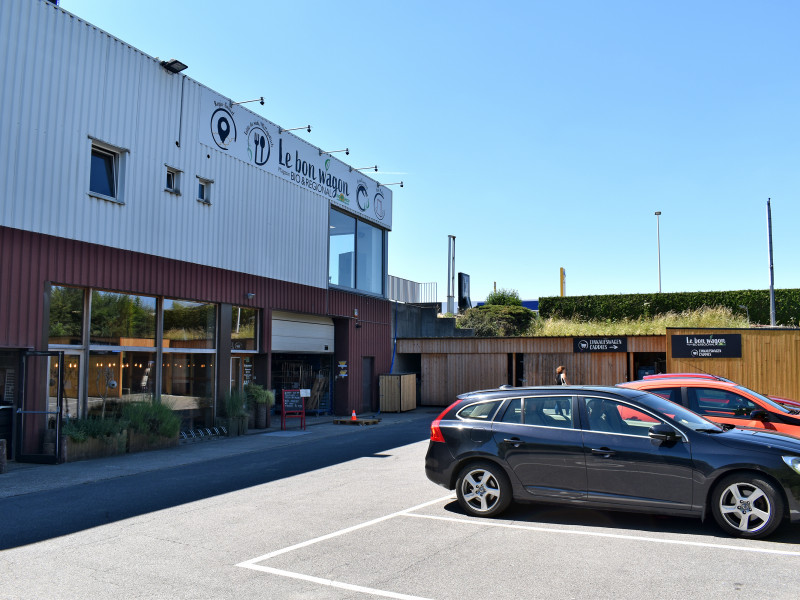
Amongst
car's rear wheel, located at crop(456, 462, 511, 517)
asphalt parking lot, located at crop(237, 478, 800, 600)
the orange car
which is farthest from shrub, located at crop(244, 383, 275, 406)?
car's rear wheel, located at crop(456, 462, 511, 517)

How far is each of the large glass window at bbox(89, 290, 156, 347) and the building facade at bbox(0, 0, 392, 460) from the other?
0.11 ft

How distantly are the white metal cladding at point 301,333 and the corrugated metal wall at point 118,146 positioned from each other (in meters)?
1.71

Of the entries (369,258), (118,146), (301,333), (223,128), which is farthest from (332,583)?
(369,258)

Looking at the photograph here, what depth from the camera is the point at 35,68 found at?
1273 cm

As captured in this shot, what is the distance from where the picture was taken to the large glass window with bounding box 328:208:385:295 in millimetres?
22656

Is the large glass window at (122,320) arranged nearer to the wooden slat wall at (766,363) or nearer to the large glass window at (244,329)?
the large glass window at (244,329)

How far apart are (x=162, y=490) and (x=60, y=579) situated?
4203 mm

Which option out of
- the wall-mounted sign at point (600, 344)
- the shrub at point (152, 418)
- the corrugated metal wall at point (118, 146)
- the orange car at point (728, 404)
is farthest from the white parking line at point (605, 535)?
the wall-mounted sign at point (600, 344)

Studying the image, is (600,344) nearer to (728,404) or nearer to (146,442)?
(728,404)

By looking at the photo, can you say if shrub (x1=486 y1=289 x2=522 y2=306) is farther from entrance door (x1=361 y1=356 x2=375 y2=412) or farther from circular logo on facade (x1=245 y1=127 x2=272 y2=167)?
circular logo on facade (x1=245 y1=127 x2=272 y2=167)

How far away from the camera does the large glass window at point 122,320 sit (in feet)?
46.0

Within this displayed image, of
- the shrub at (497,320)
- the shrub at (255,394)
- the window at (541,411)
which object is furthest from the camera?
the shrub at (497,320)

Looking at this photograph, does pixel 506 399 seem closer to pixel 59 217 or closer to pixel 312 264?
pixel 59 217

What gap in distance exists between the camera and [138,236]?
14.9 m
